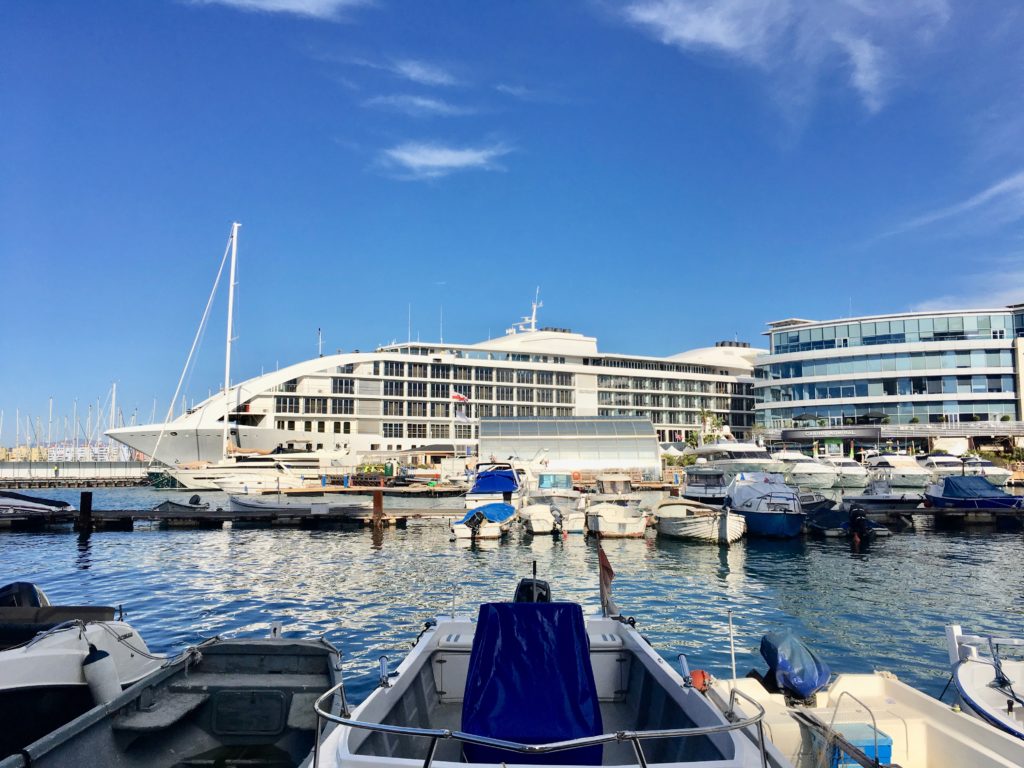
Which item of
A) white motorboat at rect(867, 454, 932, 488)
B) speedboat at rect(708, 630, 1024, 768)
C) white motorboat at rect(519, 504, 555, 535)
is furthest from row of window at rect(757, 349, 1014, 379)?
speedboat at rect(708, 630, 1024, 768)

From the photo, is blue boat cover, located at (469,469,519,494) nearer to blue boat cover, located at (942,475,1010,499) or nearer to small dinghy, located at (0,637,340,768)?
blue boat cover, located at (942,475,1010,499)

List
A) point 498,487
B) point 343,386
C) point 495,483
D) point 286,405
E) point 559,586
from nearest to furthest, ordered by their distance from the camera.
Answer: point 559,586, point 498,487, point 495,483, point 286,405, point 343,386

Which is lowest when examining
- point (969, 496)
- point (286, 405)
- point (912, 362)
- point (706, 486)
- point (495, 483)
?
point (969, 496)

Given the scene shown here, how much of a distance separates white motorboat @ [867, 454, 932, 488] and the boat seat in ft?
176

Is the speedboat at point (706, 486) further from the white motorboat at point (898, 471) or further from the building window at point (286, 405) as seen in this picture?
the building window at point (286, 405)

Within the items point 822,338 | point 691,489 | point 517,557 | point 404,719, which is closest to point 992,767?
point 404,719

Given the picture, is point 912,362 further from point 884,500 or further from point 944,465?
point 884,500

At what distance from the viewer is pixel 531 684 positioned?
6367mm

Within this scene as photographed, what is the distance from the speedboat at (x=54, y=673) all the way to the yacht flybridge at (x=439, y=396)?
235ft

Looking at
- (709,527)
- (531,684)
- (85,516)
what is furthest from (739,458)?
(531,684)

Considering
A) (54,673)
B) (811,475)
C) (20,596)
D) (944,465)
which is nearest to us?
(54,673)

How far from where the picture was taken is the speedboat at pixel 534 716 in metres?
5.23

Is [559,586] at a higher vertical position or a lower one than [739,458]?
lower

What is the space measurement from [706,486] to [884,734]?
48340mm
